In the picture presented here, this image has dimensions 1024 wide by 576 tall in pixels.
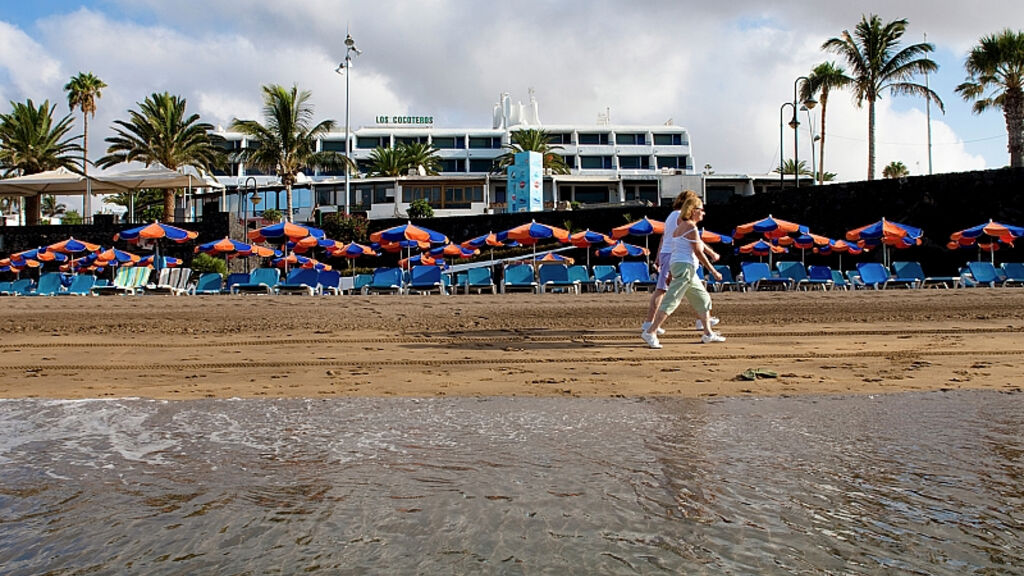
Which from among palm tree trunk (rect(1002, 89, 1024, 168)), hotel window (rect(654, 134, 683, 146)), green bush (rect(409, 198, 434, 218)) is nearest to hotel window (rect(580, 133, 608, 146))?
hotel window (rect(654, 134, 683, 146))

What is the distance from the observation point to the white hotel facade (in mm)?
50125

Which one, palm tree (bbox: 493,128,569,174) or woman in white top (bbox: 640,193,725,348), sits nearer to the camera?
woman in white top (bbox: 640,193,725,348)

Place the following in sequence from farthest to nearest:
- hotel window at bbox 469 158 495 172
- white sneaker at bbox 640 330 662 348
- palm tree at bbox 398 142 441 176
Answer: hotel window at bbox 469 158 495 172 → palm tree at bbox 398 142 441 176 → white sneaker at bbox 640 330 662 348

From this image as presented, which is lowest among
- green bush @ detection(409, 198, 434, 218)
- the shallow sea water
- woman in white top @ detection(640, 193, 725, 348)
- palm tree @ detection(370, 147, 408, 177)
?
the shallow sea water

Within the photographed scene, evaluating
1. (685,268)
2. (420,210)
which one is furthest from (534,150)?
(685,268)

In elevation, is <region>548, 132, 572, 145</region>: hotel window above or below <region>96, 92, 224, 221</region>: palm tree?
above

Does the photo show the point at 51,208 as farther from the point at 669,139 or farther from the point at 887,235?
the point at 887,235

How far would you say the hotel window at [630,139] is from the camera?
69.8 metres

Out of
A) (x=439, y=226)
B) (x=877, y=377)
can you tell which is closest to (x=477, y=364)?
(x=877, y=377)

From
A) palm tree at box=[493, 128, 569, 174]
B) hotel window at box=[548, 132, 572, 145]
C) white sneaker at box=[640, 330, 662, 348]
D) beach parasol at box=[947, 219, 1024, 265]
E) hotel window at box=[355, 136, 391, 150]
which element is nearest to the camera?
white sneaker at box=[640, 330, 662, 348]

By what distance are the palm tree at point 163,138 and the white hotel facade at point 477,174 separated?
24.7 ft

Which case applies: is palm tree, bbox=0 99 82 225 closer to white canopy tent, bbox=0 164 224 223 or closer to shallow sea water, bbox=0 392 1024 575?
white canopy tent, bbox=0 164 224 223

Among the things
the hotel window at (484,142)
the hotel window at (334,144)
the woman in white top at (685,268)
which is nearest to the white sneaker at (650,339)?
the woman in white top at (685,268)

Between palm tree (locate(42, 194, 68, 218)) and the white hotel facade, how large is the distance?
46.2m
